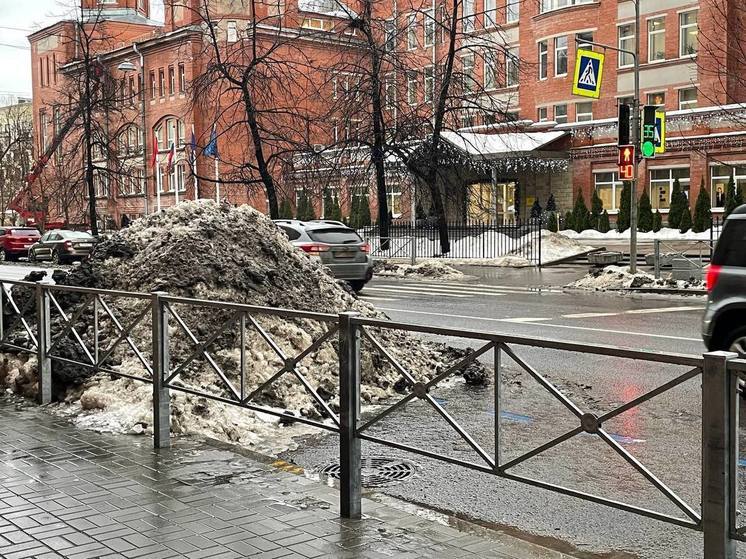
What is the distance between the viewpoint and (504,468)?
15.2 feet

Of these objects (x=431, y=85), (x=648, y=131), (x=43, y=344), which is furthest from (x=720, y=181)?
(x=43, y=344)

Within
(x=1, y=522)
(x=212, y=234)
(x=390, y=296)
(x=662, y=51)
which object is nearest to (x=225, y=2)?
(x=662, y=51)

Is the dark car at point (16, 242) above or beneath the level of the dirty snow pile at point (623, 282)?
above

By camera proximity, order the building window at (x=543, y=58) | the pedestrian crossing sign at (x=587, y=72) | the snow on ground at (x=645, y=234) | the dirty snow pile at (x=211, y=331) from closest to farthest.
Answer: the dirty snow pile at (x=211, y=331), the pedestrian crossing sign at (x=587, y=72), the snow on ground at (x=645, y=234), the building window at (x=543, y=58)

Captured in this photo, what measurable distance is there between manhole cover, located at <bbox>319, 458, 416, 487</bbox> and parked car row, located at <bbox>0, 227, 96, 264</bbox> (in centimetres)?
2973

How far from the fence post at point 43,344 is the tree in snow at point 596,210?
37120mm

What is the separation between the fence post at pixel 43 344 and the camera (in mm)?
8641

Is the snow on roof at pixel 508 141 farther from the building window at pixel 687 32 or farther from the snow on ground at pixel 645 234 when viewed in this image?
the building window at pixel 687 32

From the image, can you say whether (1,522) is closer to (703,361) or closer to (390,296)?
(703,361)

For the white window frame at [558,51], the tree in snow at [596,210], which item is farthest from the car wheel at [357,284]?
the white window frame at [558,51]

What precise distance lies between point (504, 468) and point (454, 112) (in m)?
33.4

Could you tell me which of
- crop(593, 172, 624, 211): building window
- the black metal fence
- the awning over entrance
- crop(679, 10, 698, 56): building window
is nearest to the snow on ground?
crop(593, 172, 624, 211): building window

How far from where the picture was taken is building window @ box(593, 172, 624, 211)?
45.7 meters

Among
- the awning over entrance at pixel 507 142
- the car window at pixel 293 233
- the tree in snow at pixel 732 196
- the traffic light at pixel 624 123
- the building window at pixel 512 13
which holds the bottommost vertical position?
the car window at pixel 293 233
